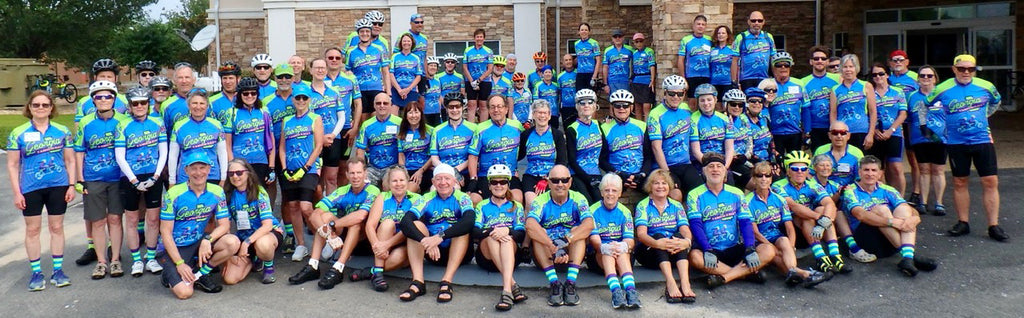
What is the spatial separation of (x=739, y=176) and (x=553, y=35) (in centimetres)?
1208

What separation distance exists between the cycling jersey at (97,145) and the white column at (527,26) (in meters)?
13.1

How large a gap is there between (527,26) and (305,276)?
13.4 metres

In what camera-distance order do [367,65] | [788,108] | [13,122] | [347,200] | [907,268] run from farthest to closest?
1. [13,122]
2. [367,65]
3. [788,108]
4. [347,200]
5. [907,268]

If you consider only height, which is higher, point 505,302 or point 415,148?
point 415,148

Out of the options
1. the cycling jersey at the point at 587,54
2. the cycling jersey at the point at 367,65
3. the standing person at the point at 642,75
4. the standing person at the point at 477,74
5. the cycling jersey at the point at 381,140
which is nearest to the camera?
the cycling jersey at the point at 381,140

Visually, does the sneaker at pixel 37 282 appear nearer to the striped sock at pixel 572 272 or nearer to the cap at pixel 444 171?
the cap at pixel 444 171

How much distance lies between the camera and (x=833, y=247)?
7.13 m

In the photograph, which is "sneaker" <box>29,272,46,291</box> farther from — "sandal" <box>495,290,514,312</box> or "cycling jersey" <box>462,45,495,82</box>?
"cycling jersey" <box>462,45,495,82</box>

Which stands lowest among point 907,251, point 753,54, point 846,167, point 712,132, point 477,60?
point 907,251

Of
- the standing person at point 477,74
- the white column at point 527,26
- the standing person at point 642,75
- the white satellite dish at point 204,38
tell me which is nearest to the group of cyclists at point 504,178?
the standing person at point 642,75

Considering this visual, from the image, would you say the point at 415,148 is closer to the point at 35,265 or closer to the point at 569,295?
the point at 569,295

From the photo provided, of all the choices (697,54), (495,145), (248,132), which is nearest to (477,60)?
(697,54)

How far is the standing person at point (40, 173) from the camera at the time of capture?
689 cm

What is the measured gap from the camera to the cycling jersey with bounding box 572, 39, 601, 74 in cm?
1235
